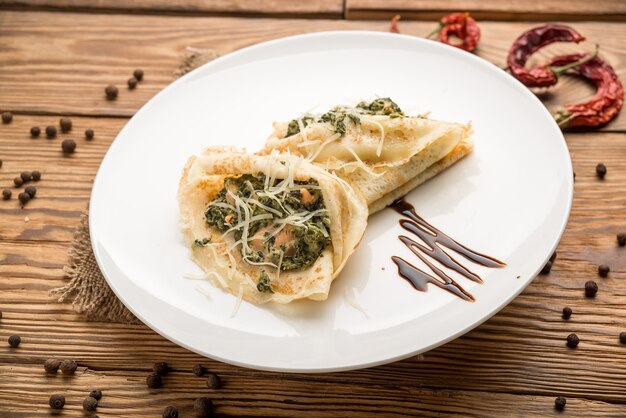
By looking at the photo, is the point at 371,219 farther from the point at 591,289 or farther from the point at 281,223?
the point at 591,289

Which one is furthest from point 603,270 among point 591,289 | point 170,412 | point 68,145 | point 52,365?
point 68,145

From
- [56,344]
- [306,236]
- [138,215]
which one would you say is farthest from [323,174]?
[56,344]

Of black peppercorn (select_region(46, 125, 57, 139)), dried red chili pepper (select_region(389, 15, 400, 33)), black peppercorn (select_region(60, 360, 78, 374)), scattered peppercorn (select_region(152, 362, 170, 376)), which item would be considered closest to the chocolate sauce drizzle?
scattered peppercorn (select_region(152, 362, 170, 376))

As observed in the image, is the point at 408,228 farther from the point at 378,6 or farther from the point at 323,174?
the point at 378,6

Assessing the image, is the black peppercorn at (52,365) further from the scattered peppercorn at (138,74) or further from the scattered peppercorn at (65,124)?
the scattered peppercorn at (138,74)

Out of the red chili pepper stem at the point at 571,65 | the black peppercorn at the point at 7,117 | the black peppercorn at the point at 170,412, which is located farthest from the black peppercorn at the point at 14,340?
the red chili pepper stem at the point at 571,65

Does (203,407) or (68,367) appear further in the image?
(68,367)

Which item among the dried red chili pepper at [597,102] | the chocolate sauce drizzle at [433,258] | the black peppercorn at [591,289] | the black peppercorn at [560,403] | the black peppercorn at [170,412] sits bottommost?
the black peppercorn at [170,412]
